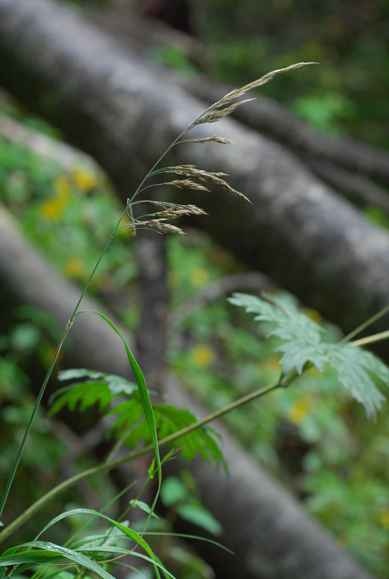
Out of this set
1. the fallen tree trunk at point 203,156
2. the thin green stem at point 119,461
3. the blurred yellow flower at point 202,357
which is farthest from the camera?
the blurred yellow flower at point 202,357

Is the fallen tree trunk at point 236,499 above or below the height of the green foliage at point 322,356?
below

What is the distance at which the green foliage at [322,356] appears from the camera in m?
0.52

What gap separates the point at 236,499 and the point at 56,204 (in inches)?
68.0

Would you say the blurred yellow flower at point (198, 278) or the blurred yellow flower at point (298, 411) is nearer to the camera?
the blurred yellow flower at point (298, 411)

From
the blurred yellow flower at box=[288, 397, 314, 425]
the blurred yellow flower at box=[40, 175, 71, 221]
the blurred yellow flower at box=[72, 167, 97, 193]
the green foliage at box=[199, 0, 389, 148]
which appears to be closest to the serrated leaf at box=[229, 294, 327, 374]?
the blurred yellow flower at box=[288, 397, 314, 425]

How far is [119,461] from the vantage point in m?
0.50

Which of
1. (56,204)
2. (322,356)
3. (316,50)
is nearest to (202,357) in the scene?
(56,204)

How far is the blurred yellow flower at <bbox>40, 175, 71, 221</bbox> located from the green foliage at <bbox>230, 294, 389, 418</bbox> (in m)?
2.04

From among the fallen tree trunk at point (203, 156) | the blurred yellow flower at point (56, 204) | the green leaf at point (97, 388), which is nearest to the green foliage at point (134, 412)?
the green leaf at point (97, 388)

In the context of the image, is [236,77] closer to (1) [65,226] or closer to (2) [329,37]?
(2) [329,37]

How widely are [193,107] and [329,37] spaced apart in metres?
5.39

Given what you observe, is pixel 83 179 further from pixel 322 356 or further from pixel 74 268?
pixel 322 356

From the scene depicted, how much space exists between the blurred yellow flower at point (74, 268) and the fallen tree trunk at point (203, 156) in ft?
2.61

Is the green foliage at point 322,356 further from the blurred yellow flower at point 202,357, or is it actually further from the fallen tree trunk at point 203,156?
the blurred yellow flower at point 202,357
